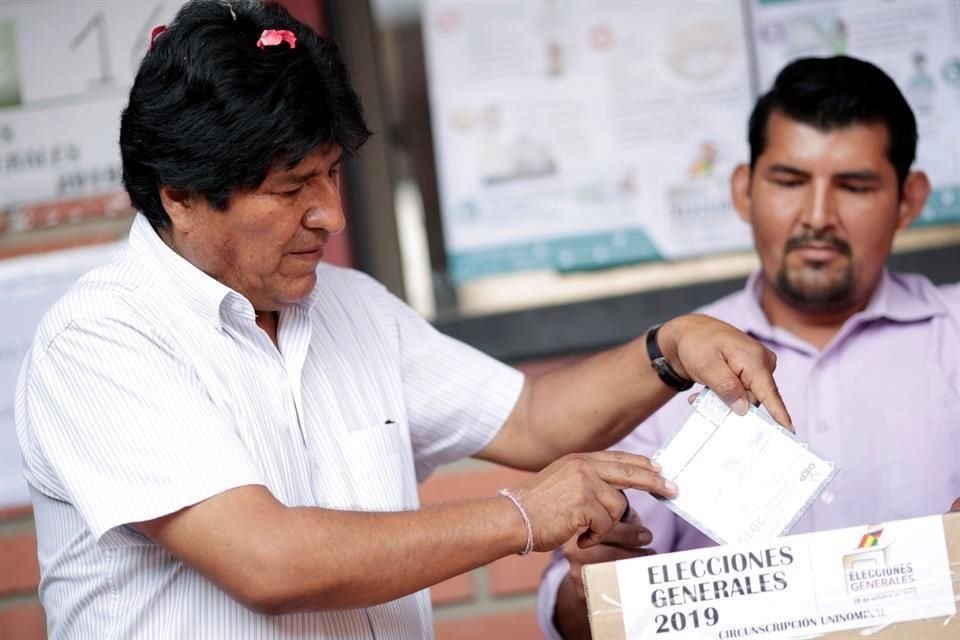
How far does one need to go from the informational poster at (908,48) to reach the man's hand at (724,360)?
107 centimetres

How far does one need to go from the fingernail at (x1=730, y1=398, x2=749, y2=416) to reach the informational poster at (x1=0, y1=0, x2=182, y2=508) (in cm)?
167

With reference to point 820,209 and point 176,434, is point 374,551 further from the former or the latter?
point 820,209

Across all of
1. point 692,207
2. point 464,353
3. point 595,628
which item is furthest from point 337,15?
point 595,628

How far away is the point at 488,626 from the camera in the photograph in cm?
289

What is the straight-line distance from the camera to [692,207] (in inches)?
112

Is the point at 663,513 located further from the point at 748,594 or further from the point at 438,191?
the point at 438,191

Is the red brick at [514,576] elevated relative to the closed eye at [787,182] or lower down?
lower down

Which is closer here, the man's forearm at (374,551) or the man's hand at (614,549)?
the man's forearm at (374,551)

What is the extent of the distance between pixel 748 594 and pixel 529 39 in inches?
62.8

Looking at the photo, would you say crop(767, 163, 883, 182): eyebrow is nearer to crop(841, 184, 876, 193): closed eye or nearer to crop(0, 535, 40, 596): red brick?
crop(841, 184, 876, 193): closed eye

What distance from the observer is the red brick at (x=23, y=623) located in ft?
9.80

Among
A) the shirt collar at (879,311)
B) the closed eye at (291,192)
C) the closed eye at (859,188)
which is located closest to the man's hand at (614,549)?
the shirt collar at (879,311)

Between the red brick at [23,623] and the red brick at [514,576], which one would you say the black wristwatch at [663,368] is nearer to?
the red brick at [514,576]

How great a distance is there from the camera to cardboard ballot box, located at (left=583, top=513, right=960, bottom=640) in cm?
157
